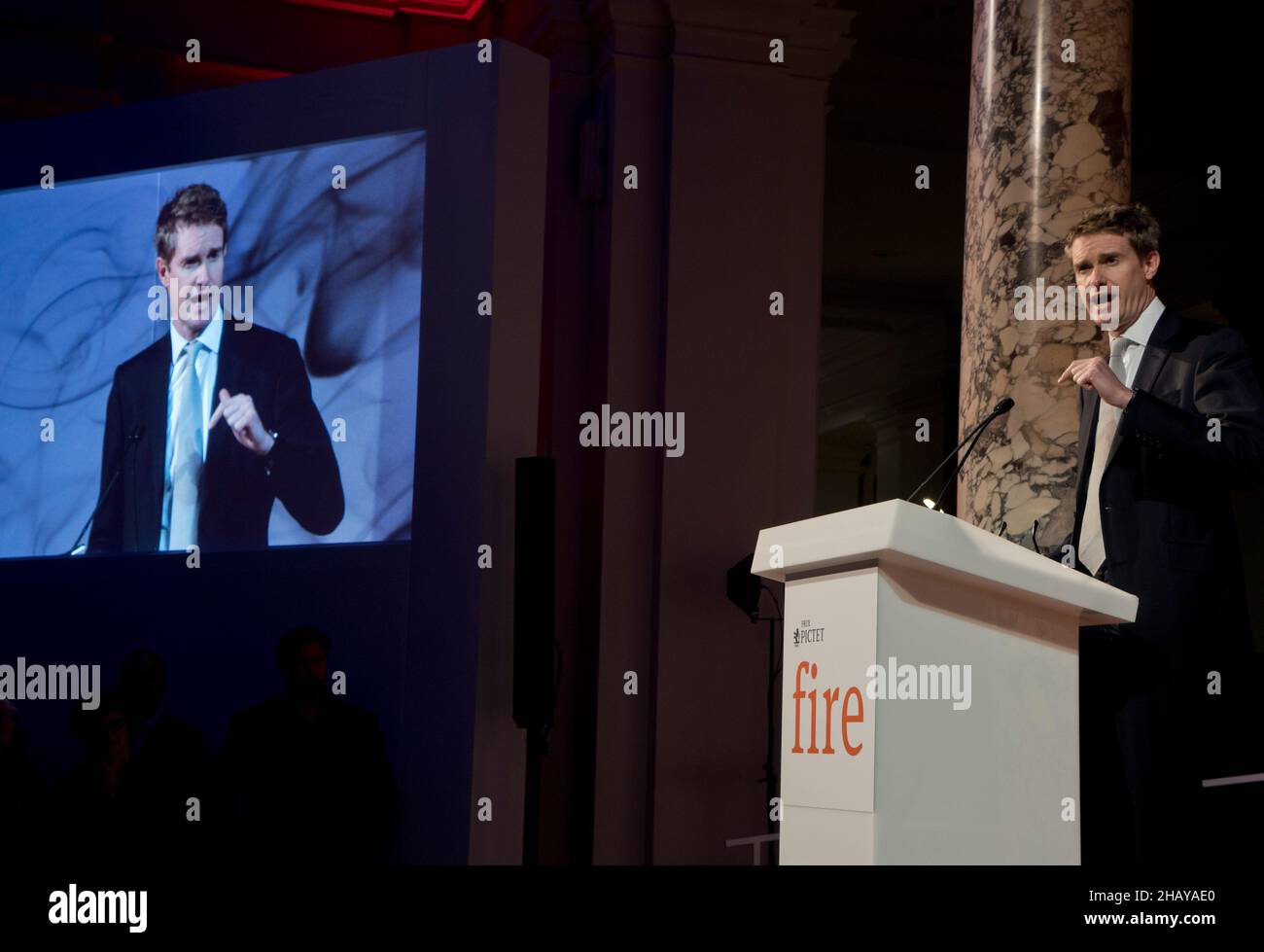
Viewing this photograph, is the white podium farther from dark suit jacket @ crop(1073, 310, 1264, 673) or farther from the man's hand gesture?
the man's hand gesture

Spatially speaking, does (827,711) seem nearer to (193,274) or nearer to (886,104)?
(193,274)

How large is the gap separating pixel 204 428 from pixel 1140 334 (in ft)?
12.0

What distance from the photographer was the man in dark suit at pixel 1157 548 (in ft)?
8.06

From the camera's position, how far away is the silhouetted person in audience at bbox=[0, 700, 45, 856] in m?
4.90

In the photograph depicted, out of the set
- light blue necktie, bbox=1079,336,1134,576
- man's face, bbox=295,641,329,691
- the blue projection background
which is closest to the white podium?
light blue necktie, bbox=1079,336,1134,576

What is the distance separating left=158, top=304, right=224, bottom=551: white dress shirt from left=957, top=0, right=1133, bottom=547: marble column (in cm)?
306

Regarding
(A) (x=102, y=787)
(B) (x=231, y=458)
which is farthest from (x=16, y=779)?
(B) (x=231, y=458)

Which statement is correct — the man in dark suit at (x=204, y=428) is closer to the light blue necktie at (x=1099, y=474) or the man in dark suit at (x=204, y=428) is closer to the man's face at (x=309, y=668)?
the man's face at (x=309, y=668)

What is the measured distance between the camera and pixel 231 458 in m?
5.28

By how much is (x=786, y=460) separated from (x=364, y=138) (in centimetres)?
231

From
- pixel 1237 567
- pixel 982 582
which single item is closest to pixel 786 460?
pixel 1237 567

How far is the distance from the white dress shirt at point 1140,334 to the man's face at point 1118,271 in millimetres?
12

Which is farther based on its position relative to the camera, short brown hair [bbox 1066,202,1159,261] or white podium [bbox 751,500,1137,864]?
short brown hair [bbox 1066,202,1159,261]

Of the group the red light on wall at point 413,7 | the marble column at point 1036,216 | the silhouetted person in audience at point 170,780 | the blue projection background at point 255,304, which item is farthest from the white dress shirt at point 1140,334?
the red light on wall at point 413,7
